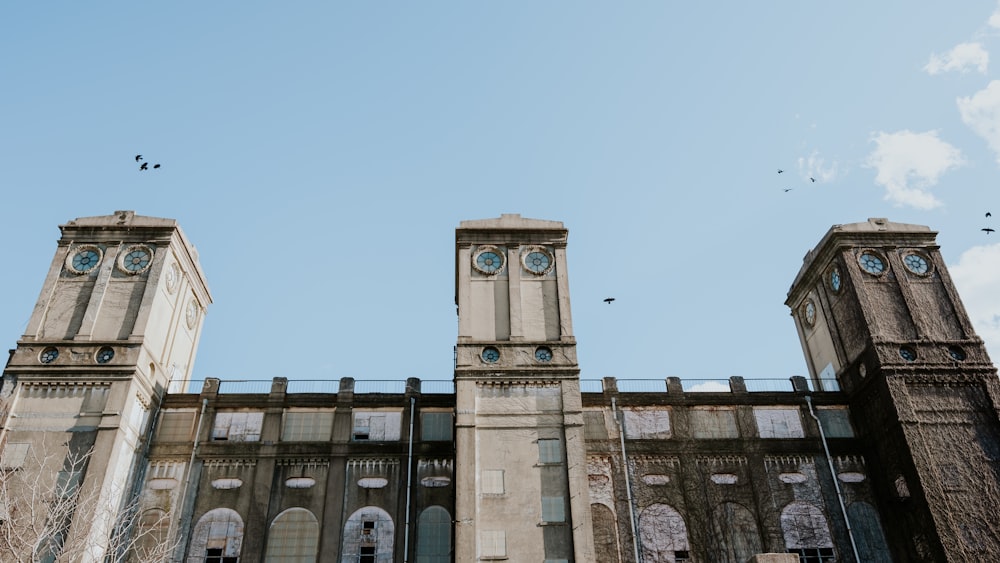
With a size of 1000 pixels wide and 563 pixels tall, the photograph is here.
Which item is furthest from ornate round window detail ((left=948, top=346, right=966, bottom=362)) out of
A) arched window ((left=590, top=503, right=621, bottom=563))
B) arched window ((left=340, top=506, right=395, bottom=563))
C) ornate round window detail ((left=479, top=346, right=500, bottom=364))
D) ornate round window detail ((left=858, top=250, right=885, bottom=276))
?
arched window ((left=340, top=506, right=395, bottom=563))

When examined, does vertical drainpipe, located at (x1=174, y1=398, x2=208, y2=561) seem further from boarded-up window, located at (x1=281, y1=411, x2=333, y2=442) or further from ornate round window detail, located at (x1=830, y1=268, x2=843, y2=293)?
ornate round window detail, located at (x1=830, y1=268, x2=843, y2=293)

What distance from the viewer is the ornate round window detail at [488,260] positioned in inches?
1521

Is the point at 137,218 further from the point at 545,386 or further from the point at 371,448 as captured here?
the point at 545,386

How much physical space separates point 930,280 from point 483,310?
22.0 meters

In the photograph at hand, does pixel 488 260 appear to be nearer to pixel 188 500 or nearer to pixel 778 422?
pixel 778 422

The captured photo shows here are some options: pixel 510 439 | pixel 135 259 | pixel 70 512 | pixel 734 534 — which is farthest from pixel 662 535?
pixel 135 259

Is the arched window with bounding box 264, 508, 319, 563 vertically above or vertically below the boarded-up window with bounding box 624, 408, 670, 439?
below

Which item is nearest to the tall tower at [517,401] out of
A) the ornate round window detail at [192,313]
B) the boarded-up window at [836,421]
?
the boarded-up window at [836,421]

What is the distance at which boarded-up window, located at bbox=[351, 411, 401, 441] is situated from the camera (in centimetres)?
3731

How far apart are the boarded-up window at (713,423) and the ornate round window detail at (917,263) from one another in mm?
11626

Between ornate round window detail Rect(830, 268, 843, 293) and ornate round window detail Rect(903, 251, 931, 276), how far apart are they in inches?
123

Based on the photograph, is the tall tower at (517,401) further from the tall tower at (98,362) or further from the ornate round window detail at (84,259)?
the ornate round window detail at (84,259)

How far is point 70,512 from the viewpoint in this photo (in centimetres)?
3153

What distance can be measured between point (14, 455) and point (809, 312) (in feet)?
126
